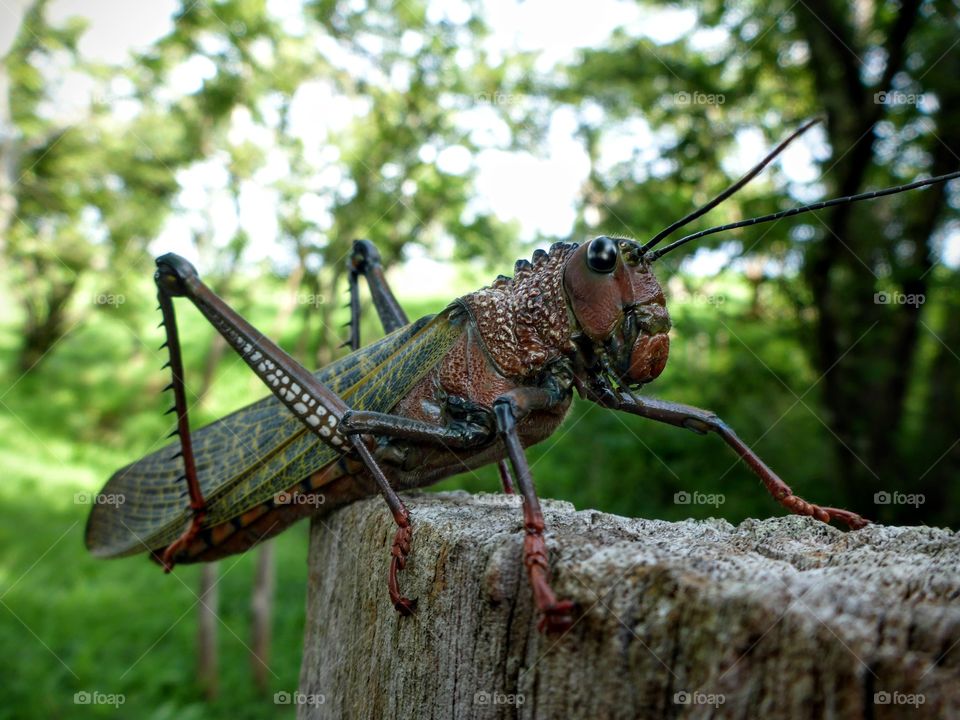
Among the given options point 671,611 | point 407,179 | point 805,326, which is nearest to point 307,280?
point 407,179

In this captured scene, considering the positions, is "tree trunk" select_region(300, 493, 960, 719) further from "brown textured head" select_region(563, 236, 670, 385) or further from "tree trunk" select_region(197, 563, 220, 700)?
"tree trunk" select_region(197, 563, 220, 700)

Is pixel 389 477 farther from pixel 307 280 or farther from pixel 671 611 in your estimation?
pixel 307 280
